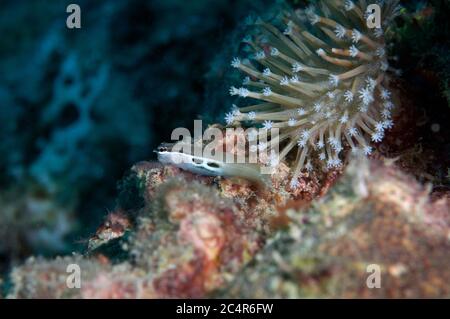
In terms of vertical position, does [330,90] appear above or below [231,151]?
above

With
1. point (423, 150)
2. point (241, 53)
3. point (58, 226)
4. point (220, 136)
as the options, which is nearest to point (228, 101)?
point (241, 53)

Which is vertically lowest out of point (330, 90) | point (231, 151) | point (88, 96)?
point (231, 151)

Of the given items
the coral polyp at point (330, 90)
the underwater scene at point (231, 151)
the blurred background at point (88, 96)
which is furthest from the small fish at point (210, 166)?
the blurred background at point (88, 96)

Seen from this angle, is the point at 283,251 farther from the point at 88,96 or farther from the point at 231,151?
the point at 88,96

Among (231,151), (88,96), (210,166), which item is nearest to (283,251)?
(210,166)

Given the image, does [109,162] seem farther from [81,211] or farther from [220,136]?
[220,136]

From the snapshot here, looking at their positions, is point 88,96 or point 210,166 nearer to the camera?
point 210,166

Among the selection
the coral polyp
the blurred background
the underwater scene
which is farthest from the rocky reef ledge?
the blurred background

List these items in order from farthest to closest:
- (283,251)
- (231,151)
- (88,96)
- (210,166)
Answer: (88,96)
(231,151)
(210,166)
(283,251)

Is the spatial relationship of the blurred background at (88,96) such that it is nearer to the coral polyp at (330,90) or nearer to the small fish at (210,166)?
the coral polyp at (330,90)
